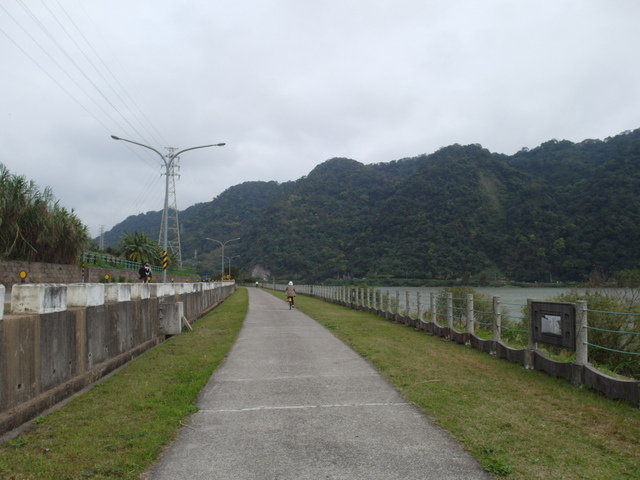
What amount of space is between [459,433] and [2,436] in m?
4.46

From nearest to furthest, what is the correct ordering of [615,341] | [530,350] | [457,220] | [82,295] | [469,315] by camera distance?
[82,295] → [530,350] → [615,341] → [469,315] → [457,220]

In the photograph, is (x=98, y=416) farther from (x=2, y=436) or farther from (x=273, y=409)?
(x=273, y=409)

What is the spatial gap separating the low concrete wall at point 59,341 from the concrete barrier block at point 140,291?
0.04m

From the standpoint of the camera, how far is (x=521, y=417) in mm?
5816

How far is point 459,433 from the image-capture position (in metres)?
5.13

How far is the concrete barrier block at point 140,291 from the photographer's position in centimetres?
1068

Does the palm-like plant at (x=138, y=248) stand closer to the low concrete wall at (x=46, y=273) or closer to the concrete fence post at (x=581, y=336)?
the low concrete wall at (x=46, y=273)

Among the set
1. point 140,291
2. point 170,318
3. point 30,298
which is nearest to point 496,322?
point 140,291

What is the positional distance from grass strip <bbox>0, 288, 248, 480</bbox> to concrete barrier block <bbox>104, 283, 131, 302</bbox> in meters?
1.22

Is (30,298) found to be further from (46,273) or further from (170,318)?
(46,273)

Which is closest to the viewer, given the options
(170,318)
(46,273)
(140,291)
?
(140,291)

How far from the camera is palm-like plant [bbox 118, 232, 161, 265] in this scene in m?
64.5

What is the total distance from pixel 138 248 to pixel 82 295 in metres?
60.9

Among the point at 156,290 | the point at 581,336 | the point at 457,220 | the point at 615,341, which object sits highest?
the point at 457,220
